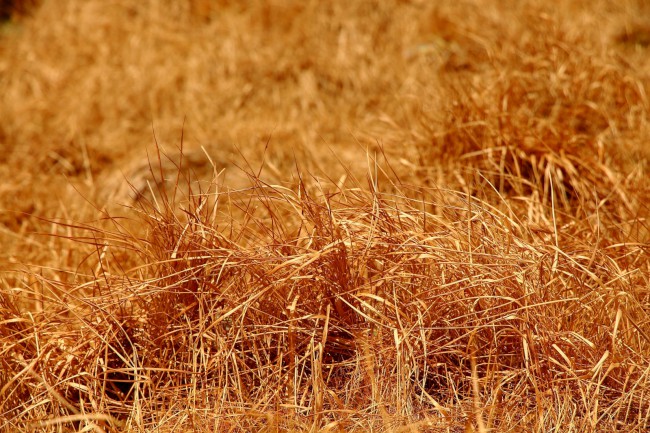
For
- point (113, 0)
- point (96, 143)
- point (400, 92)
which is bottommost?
point (96, 143)

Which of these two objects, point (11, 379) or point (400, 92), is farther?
point (400, 92)

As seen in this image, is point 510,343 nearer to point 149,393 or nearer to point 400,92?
point 149,393

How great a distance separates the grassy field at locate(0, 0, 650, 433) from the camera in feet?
5.26

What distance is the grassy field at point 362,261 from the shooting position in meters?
1.60

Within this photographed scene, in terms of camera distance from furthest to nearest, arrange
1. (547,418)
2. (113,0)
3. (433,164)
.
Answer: (113,0), (433,164), (547,418)

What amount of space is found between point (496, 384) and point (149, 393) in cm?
78

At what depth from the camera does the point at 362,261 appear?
1.73 m

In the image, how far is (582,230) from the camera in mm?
2086

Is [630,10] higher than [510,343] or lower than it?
higher

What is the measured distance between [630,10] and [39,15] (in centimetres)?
363

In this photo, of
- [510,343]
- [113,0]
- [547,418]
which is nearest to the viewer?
[547,418]

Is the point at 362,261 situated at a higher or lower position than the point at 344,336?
higher

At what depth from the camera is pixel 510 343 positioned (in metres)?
1.68

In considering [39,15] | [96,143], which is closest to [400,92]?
[96,143]
